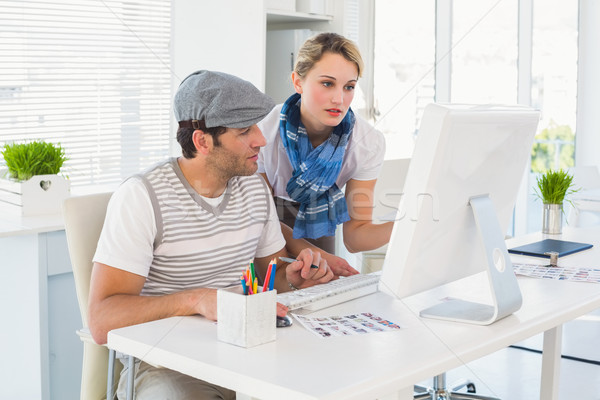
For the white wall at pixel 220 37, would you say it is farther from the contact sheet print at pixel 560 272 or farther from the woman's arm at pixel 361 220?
the contact sheet print at pixel 560 272

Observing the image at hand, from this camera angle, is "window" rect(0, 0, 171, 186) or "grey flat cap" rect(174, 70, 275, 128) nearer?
"grey flat cap" rect(174, 70, 275, 128)

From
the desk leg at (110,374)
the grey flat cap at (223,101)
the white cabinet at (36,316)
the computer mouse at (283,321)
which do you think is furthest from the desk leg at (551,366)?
the white cabinet at (36,316)

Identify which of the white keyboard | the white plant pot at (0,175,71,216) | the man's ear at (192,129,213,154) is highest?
the man's ear at (192,129,213,154)

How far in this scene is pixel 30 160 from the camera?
232 centimetres

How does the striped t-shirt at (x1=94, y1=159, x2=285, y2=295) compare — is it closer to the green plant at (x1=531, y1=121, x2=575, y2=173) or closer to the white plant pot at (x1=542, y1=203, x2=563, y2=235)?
the white plant pot at (x1=542, y1=203, x2=563, y2=235)

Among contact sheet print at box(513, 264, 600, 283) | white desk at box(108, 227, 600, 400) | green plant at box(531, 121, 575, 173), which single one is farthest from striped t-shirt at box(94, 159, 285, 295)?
green plant at box(531, 121, 575, 173)

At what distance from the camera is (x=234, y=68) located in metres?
2.91

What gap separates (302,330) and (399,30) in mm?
3041

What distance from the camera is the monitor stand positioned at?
1.27 m

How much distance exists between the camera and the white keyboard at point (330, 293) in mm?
1339

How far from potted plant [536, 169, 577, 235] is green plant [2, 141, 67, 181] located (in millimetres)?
1521

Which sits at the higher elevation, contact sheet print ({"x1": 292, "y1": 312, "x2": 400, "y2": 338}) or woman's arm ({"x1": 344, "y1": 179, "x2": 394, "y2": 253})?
woman's arm ({"x1": 344, "y1": 179, "x2": 394, "y2": 253})

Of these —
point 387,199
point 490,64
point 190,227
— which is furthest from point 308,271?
point 490,64

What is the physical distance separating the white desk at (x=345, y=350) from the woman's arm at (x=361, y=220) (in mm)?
577
